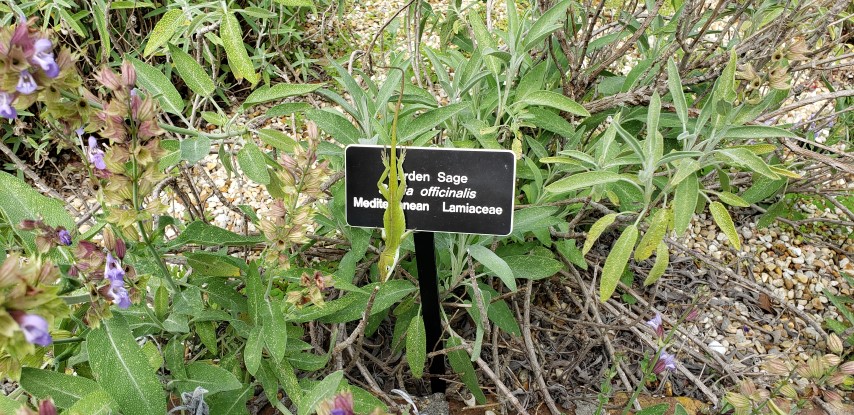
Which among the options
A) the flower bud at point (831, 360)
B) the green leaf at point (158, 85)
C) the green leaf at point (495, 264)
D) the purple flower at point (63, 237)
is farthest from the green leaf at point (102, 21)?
the flower bud at point (831, 360)

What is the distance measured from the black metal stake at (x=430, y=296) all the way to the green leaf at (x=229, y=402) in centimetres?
43

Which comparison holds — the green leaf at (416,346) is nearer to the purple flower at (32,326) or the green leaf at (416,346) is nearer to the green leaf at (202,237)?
the green leaf at (202,237)

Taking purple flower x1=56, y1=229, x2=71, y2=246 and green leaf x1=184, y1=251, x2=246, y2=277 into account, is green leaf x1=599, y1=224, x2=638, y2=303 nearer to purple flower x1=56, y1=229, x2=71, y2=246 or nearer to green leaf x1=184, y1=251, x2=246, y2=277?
green leaf x1=184, y1=251, x2=246, y2=277

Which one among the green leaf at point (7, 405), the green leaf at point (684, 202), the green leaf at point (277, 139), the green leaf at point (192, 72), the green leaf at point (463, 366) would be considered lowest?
the green leaf at point (463, 366)

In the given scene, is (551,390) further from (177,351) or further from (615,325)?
(177,351)

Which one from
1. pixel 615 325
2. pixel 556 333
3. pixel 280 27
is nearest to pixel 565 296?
pixel 556 333

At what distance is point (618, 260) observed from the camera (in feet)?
4.25

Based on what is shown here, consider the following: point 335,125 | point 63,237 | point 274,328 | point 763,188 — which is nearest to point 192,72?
point 335,125

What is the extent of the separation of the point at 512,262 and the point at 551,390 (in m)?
0.45

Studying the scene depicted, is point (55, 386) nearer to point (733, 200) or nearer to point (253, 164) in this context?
point (253, 164)

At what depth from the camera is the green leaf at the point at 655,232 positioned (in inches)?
50.2

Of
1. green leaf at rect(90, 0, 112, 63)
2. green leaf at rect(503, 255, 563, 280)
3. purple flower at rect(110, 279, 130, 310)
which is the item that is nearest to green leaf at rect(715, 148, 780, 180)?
green leaf at rect(503, 255, 563, 280)

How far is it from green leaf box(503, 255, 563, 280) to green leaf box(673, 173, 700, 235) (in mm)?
348

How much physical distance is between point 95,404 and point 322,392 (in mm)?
366
